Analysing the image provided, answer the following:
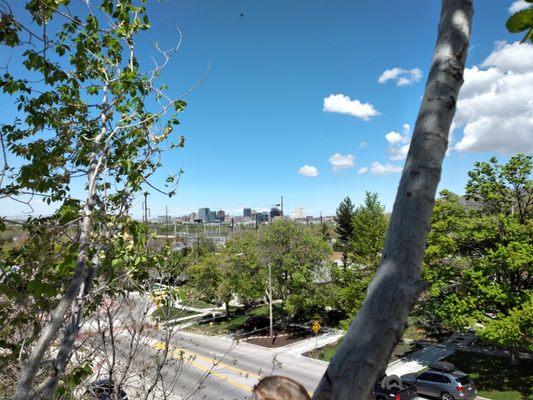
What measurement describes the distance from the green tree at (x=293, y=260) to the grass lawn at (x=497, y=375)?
8818 millimetres

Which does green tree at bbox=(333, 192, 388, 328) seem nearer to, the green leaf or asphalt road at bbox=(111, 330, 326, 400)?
asphalt road at bbox=(111, 330, 326, 400)

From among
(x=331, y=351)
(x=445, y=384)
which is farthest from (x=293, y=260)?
(x=445, y=384)

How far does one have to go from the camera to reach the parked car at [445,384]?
1488cm

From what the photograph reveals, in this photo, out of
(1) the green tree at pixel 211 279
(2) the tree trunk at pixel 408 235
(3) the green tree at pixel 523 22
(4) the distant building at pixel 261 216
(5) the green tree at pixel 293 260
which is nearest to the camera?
(2) the tree trunk at pixel 408 235

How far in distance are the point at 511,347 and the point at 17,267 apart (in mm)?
19549

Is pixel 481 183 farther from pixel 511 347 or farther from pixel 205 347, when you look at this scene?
pixel 205 347

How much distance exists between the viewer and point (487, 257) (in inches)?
630

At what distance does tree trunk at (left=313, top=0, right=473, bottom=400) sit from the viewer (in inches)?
40.4

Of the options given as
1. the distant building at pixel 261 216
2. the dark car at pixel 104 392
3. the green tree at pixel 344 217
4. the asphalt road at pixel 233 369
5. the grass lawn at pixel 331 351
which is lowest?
the asphalt road at pixel 233 369

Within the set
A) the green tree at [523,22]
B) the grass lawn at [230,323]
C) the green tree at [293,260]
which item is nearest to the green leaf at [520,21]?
the green tree at [523,22]

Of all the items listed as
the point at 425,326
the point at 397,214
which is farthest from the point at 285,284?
the point at 397,214

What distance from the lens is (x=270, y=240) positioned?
84.4 ft

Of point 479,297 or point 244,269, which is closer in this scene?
point 479,297

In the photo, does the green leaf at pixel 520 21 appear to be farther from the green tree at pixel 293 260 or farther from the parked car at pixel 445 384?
the green tree at pixel 293 260
